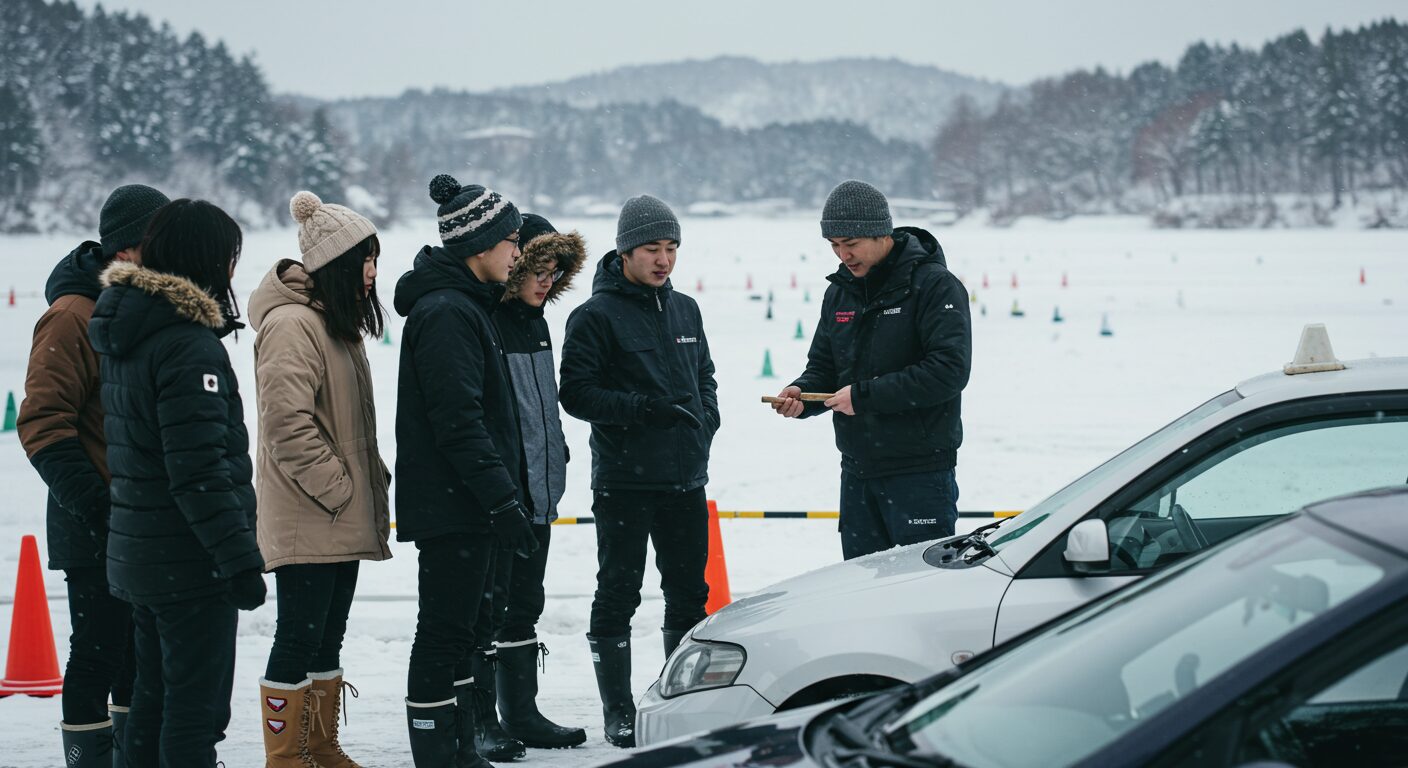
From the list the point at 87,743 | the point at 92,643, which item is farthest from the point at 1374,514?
the point at 87,743

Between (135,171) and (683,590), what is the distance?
4273 inches

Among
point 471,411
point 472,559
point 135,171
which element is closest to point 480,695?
point 472,559

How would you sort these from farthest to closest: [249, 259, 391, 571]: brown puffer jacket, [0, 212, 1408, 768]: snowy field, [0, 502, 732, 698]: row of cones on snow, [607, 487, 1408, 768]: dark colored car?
[0, 212, 1408, 768]: snowy field → [0, 502, 732, 698]: row of cones on snow → [249, 259, 391, 571]: brown puffer jacket → [607, 487, 1408, 768]: dark colored car

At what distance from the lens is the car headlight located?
352 cm

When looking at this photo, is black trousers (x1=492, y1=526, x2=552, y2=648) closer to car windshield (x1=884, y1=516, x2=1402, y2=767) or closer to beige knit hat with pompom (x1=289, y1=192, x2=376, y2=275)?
beige knit hat with pompom (x1=289, y1=192, x2=376, y2=275)

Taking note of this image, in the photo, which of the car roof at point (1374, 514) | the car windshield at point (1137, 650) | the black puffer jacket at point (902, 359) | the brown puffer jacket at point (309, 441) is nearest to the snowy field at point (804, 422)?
the brown puffer jacket at point (309, 441)

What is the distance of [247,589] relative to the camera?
11.4 feet

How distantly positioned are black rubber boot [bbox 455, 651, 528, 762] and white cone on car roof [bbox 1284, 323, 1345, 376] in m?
2.80

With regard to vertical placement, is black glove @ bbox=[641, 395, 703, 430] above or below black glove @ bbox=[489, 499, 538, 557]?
above

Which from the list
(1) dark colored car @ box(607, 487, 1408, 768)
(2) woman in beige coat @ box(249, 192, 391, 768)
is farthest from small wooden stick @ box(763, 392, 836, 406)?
(1) dark colored car @ box(607, 487, 1408, 768)

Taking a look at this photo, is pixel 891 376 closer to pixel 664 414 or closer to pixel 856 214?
A: pixel 856 214

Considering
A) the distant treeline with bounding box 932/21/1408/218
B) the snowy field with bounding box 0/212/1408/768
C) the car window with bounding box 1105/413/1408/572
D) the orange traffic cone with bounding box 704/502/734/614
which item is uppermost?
the distant treeline with bounding box 932/21/1408/218

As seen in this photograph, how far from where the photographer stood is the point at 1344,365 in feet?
11.3

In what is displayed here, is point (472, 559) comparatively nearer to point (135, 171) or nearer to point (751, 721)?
point (751, 721)
